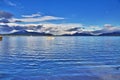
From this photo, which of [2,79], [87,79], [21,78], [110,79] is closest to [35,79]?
[21,78]

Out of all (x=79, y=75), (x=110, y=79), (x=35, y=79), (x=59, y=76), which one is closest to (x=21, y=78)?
(x=35, y=79)

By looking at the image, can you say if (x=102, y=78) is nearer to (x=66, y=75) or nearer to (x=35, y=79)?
(x=66, y=75)

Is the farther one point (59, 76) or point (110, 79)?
point (59, 76)

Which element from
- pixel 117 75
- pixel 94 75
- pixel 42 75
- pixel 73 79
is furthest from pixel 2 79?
pixel 117 75

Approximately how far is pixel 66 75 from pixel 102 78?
266 centimetres

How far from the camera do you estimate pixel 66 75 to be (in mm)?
19484

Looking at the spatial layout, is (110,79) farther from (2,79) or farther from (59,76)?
(2,79)

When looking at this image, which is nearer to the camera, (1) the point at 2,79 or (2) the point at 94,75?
(1) the point at 2,79

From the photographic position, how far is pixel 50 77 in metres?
18.4

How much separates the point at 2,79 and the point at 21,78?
1.18m

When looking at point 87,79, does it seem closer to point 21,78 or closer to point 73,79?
point 73,79

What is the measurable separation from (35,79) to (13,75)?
1.93 metres

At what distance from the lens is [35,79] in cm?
1769

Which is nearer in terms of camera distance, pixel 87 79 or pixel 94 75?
pixel 87 79
